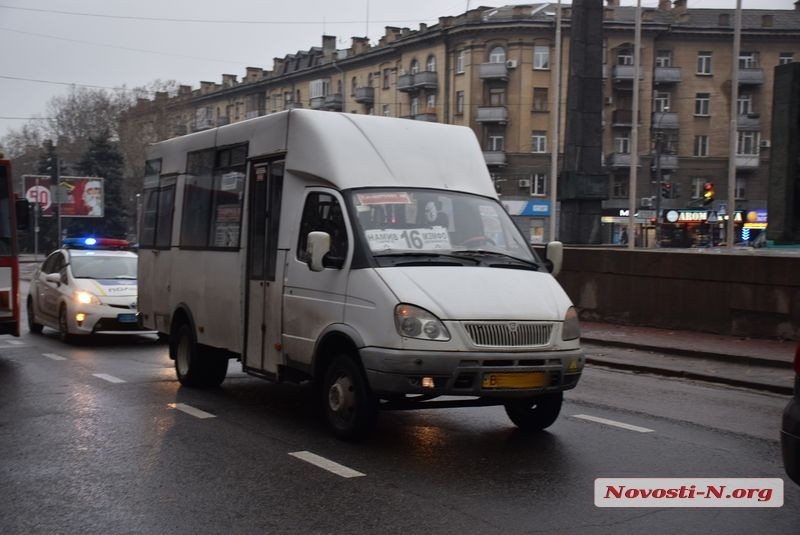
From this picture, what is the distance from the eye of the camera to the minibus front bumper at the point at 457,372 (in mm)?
7051

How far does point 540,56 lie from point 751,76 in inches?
560

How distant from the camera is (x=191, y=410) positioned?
9.32 m

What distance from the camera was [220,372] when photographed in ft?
35.3

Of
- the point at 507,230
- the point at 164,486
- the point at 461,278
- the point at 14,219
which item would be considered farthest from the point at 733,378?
the point at 14,219

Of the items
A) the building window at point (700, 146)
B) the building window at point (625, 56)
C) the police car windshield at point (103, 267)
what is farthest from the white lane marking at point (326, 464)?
the building window at point (700, 146)

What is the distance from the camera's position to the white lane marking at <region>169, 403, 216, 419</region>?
9047 millimetres

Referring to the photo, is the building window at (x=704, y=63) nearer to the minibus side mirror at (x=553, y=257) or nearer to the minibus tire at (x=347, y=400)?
the minibus side mirror at (x=553, y=257)

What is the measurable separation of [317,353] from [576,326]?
6.89 ft

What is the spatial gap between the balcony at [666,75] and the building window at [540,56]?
741cm

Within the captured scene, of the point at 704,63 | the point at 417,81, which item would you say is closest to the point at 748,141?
the point at 704,63

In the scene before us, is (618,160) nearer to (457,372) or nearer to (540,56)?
(540,56)

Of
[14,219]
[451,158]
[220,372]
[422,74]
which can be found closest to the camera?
[451,158]

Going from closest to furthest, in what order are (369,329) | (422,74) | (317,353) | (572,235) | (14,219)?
(369,329)
(317,353)
(14,219)
(572,235)
(422,74)

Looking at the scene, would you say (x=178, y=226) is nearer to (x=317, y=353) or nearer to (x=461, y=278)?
(x=317, y=353)
